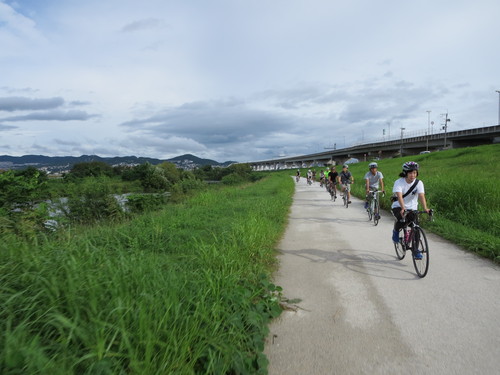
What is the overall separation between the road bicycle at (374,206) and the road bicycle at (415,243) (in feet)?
11.0

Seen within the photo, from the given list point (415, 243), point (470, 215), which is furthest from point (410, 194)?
point (470, 215)

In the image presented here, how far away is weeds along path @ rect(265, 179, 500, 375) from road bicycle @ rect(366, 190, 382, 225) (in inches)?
112

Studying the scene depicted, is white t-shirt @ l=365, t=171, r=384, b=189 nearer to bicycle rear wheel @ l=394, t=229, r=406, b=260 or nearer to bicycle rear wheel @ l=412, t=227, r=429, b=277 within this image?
bicycle rear wheel @ l=394, t=229, r=406, b=260

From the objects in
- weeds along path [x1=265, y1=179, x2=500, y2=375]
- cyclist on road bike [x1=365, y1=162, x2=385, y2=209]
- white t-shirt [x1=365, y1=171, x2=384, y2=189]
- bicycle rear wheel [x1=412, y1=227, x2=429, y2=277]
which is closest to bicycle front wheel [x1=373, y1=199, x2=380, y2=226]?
cyclist on road bike [x1=365, y1=162, x2=385, y2=209]

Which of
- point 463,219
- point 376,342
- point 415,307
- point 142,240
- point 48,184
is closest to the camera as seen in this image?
point 376,342

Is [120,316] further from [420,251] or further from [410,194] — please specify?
[410,194]

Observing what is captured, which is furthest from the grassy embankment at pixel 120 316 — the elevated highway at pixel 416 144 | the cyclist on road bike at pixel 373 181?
the elevated highway at pixel 416 144

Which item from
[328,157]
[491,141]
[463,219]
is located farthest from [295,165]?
[463,219]

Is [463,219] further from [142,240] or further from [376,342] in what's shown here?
[142,240]

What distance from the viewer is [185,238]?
20.9ft

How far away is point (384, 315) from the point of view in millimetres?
3342

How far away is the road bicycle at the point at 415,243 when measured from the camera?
4555mm

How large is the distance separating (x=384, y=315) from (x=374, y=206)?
21.0 ft

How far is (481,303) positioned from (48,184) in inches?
462
